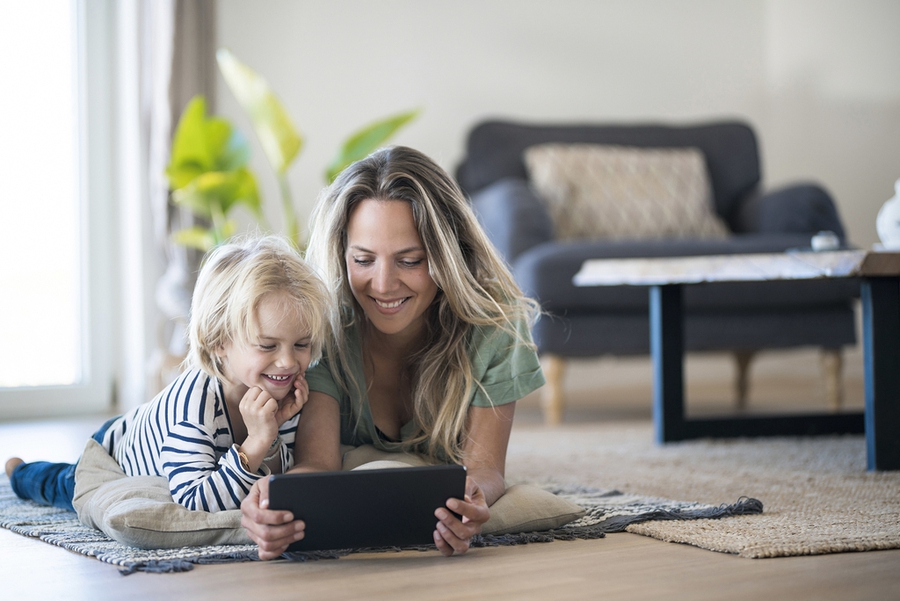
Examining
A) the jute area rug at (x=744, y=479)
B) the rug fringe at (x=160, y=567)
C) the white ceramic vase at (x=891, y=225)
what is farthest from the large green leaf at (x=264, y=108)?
the rug fringe at (x=160, y=567)

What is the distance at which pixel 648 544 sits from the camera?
3.97 ft

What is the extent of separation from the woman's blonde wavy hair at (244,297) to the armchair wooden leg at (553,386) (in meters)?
1.43

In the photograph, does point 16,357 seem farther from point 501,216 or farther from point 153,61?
point 501,216

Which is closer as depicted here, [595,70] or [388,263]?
[388,263]

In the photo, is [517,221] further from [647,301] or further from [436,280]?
[436,280]

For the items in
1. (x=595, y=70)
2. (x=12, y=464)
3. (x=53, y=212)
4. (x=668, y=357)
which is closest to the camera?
(x=12, y=464)

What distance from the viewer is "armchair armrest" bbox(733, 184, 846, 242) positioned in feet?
9.80

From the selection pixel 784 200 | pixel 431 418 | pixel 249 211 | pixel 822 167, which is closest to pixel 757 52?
pixel 822 167

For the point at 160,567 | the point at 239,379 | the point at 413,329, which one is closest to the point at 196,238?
the point at 413,329

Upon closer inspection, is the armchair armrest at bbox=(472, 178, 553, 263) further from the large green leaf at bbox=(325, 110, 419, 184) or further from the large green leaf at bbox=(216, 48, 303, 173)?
the large green leaf at bbox=(216, 48, 303, 173)

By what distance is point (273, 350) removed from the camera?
49.2 inches

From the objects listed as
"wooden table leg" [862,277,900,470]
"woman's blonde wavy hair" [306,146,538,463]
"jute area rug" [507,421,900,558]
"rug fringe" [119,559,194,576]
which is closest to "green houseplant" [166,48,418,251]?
"jute area rug" [507,421,900,558]

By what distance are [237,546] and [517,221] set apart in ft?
5.90

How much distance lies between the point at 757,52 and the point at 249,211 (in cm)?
256
